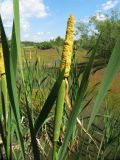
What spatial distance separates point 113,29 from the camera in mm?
19281

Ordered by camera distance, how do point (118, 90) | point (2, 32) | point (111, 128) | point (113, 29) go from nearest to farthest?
point (2, 32) → point (111, 128) → point (118, 90) → point (113, 29)

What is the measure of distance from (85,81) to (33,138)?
130mm

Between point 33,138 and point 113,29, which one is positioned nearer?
point 33,138

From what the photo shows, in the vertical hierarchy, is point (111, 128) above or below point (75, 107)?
below

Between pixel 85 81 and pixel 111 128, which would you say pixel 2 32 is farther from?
pixel 111 128

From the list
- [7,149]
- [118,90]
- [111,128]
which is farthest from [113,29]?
[7,149]

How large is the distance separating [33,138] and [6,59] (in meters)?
0.13

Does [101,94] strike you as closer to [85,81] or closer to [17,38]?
[85,81]

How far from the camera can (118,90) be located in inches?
375

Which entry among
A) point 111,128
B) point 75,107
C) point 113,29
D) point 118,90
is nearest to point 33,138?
point 75,107

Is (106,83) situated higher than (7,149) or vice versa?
(106,83)

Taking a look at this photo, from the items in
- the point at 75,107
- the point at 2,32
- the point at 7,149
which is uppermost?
the point at 2,32

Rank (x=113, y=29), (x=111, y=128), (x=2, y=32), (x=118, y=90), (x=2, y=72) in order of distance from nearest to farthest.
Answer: (x=2, y=32)
(x=2, y=72)
(x=111, y=128)
(x=118, y=90)
(x=113, y=29)

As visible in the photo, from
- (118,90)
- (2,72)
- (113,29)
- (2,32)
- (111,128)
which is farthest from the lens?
(113,29)
